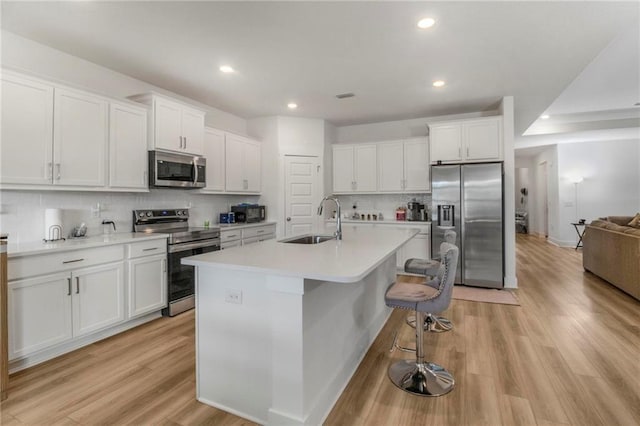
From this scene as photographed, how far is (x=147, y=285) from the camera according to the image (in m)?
3.26

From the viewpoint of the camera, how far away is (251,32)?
279 centimetres

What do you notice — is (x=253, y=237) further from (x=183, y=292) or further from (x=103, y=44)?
(x=103, y=44)

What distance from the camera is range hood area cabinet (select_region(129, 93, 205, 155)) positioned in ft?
11.9

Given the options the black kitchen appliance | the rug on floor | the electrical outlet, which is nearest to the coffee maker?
the rug on floor

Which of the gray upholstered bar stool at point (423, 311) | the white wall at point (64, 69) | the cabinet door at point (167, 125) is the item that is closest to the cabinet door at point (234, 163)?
the cabinet door at point (167, 125)

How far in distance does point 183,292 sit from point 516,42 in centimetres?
427

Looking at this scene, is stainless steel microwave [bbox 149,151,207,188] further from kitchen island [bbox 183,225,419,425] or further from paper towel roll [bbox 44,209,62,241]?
kitchen island [bbox 183,225,419,425]

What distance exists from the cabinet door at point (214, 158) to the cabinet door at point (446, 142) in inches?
127

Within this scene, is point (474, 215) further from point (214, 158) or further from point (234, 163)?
point (214, 158)

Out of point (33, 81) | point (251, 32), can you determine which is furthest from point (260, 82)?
point (33, 81)

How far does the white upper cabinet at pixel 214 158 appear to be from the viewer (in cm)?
452

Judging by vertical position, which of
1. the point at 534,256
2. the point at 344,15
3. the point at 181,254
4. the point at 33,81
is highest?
the point at 344,15

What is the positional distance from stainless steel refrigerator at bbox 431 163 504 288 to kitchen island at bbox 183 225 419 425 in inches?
117

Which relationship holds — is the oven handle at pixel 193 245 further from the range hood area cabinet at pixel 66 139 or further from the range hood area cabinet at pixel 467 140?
the range hood area cabinet at pixel 467 140
